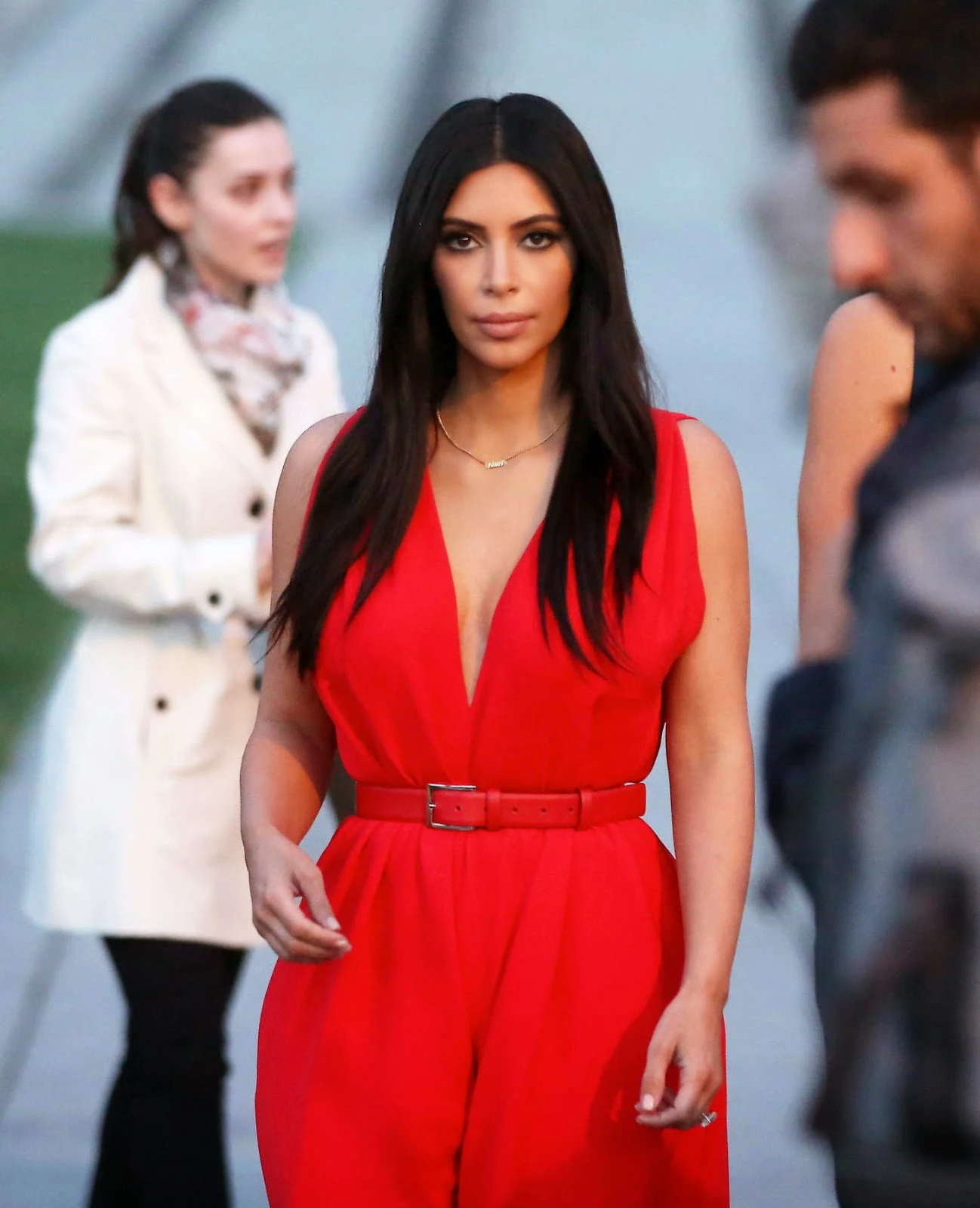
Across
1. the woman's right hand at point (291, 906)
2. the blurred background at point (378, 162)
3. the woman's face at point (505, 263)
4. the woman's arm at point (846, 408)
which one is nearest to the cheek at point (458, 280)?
the woman's face at point (505, 263)

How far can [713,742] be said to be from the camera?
2844mm

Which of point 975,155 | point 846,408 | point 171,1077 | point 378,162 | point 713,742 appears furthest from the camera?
point 378,162

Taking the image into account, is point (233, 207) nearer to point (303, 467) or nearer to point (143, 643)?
point (143, 643)

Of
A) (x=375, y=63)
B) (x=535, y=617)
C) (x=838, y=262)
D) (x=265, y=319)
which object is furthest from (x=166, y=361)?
(x=375, y=63)

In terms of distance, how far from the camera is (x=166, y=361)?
407cm

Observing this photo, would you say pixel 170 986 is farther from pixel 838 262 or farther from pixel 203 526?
pixel 838 262

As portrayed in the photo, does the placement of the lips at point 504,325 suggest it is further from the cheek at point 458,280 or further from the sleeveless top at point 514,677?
the sleeveless top at point 514,677

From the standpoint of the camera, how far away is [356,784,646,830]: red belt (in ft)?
9.20

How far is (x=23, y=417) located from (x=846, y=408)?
8.57 m

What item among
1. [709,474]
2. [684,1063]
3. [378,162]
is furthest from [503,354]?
[378,162]

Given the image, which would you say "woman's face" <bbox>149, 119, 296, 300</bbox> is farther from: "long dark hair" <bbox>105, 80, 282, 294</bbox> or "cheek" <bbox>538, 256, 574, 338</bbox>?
"cheek" <bbox>538, 256, 574, 338</bbox>

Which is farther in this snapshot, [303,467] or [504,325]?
[303,467]

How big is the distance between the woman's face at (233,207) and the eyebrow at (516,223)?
52.3 inches

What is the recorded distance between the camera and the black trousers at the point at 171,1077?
12.5ft
